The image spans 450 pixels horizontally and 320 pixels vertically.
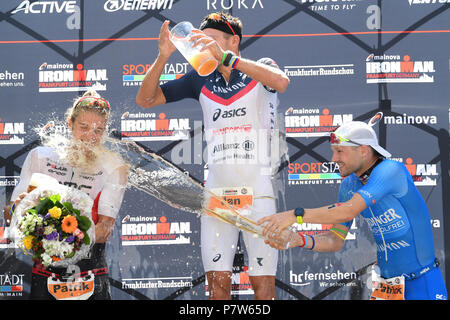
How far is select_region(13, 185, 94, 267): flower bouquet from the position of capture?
271 cm

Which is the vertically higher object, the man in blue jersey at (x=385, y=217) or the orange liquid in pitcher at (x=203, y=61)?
the orange liquid in pitcher at (x=203, y=61)

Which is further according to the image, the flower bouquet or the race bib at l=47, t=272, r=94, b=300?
the race bib at l=47, t=272, r=94, b=300

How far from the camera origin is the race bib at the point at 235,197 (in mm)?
3234

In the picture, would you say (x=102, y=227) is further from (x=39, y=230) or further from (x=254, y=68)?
(x=254, y=68)

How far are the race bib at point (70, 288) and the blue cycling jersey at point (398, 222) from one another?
5.36ft

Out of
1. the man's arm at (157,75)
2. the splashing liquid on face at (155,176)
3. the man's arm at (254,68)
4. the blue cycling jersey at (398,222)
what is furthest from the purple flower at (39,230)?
the blue cycling jersey at (398,222)

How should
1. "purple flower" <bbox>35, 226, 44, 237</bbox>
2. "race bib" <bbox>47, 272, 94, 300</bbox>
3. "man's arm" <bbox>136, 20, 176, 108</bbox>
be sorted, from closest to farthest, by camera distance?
"purple flower" <bbox>35, 226, 44, 237</bbox>
"race bib" <bbox>47, 272, 94, 300</bbox>
"man's arm" <bbox>136, 20, 176, 108</bbox>

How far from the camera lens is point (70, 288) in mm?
2988

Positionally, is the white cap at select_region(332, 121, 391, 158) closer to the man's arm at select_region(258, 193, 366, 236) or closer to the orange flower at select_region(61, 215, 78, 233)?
the man's arm at select_region(258, 193, 366, 236)

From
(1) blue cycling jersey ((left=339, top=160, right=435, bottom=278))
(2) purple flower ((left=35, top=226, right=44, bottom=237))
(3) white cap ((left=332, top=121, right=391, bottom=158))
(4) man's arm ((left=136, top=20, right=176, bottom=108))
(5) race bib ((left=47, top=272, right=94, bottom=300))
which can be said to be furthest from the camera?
(4) man's arm ((left=136, top=20, right=176, bottom=108))

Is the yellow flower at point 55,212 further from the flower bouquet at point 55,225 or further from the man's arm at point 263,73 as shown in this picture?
the man's arm at point 263,73

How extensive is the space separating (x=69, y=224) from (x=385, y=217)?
5.82 ft

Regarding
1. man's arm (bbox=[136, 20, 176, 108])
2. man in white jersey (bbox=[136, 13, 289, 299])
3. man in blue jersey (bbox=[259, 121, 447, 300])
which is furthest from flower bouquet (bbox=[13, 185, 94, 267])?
man in blue jersey (bbox=[259, 121, 447, 300])

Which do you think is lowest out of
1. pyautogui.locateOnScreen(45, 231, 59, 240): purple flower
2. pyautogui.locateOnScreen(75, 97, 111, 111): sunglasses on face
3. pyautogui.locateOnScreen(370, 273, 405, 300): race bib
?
pyautogui.locateOnScreen(370, 273, 405, 300): race bib
